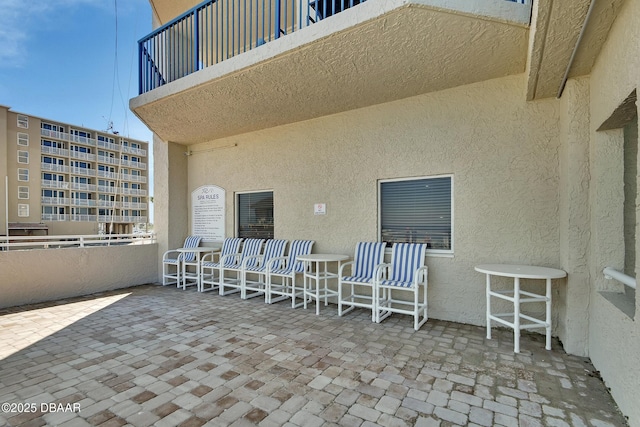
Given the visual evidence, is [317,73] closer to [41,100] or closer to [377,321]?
[377,321]

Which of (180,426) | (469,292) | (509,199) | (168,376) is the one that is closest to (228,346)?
(168,376)

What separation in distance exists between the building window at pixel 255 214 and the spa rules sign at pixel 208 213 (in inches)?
16.7

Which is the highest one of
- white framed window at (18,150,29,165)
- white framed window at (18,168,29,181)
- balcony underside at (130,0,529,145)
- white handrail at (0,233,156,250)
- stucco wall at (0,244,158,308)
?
white framed window at (18,150,29,165)

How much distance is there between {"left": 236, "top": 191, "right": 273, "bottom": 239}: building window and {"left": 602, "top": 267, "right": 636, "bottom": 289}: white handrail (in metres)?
4.91

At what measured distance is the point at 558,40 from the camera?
8.24 ft

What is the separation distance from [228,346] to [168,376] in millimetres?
741

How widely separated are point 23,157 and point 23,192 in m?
3.46

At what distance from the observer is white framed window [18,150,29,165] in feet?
97.9

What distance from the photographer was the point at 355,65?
376 centimetres

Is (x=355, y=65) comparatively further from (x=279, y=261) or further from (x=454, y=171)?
(x=279, y=261)

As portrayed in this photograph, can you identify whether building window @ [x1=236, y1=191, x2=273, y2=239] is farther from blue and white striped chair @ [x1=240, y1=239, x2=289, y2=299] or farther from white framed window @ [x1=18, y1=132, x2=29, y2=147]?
white framed window @ [x1=18, y1=132, x2=29, y2=147]

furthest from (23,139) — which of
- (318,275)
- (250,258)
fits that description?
(318,275)

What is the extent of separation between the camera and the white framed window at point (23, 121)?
29.5 m

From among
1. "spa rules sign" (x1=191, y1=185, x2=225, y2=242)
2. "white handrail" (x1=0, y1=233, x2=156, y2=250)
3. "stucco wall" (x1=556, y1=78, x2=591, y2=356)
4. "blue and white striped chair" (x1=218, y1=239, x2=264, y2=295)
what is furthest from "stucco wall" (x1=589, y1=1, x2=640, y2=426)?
"white handrail" (x1=0, y1=233, x2=156, y2=250)
